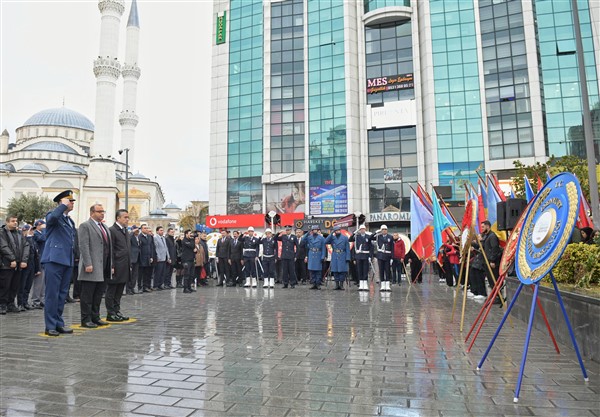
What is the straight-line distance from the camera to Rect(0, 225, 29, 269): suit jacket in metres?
8.85

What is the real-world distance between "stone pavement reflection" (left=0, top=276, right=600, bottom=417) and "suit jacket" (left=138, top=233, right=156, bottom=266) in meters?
6.23

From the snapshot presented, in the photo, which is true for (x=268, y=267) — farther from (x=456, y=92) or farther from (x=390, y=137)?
(x=456, y=92)

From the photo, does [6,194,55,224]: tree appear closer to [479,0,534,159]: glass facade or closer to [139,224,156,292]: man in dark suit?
[139,224,156,292]: man in dark suit

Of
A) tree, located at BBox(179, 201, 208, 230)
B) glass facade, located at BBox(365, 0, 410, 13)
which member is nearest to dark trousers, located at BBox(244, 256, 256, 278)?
glass facade, located at BBox(365, 0, 410, 13)

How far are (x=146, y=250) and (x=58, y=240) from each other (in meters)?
7.21

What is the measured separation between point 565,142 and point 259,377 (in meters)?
44.4

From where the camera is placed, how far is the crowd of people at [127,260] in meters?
6.91

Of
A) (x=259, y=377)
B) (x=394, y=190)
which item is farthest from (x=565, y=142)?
(x=259, y=377)

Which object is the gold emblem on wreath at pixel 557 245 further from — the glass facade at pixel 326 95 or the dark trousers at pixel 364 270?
the glass facade at pixel 326 95

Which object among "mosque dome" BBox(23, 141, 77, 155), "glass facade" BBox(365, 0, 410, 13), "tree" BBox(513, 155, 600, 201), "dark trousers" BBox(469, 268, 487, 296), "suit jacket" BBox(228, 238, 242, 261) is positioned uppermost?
"glass facade" BBox(365, 0, 410, 13)

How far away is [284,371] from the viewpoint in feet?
14.5

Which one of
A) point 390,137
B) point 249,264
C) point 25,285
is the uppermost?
point 390,137

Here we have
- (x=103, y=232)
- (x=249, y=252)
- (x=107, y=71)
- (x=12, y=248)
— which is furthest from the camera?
(x=107, y=71)

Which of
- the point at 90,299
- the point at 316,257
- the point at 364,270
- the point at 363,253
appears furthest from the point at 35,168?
the point at 90,299
